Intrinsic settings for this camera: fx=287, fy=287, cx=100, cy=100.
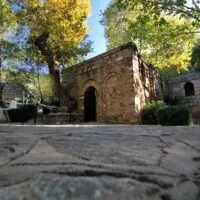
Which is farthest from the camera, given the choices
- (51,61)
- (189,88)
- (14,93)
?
(14,93)

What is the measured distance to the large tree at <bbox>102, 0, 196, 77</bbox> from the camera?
11234 millimetres

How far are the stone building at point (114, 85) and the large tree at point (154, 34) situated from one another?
1.24 meters

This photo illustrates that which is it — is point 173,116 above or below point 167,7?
below

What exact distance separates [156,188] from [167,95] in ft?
62.8

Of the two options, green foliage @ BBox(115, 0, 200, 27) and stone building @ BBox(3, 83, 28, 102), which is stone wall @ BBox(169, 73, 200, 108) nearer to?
green foliage @ BBox(115, 0, 200, 27)

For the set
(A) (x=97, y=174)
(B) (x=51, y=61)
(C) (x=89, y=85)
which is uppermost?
(B) (x=51, y=61)

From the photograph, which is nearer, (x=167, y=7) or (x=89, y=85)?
(x=167, y=7)

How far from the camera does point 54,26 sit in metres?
17.6

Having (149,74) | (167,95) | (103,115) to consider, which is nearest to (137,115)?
(103,115)

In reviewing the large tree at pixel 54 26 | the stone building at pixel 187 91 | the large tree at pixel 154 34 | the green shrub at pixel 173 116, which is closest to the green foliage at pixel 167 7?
the large tree at pixel 154 34

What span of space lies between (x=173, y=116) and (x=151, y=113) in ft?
3.69

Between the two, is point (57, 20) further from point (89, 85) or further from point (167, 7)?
point (167, 7)

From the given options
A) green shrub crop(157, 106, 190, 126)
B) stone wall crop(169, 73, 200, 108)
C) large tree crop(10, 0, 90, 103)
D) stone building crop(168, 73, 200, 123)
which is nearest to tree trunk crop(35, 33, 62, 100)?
large tree crop(10, 0, 90, 103)

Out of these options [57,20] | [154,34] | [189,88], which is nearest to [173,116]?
[154,34]
